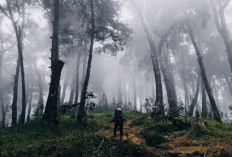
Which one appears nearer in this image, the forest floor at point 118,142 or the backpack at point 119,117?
the forest floor at point 118,142

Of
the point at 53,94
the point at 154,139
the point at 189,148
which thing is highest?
the point at 53,94

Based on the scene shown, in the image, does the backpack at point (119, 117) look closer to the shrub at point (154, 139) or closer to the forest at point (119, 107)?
the forest at point (119, 107)

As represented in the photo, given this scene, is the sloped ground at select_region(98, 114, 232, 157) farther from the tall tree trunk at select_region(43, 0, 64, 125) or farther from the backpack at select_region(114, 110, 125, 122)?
the tall tree trunk at select_region(43, 0, 64, 125)

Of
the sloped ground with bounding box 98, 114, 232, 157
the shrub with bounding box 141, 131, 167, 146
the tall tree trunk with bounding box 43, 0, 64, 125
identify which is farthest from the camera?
the tall tree trunk with bounding box 43, 0, 64, 125

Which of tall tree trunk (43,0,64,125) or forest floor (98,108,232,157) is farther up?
tall tree trunk (43,0,64,125)

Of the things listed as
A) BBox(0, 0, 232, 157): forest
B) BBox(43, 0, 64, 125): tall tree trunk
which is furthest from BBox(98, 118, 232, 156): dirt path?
BBox(43, 0, 64, 125): tall tree trunk

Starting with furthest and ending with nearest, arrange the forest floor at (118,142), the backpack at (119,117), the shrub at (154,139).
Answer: the backpack at (119,117)
the shrub at (154,139)
the forest floor at (118,142)

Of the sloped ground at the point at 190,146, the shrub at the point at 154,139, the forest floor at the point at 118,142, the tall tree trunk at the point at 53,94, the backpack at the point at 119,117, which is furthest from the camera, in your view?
the tall tree trunk at the point at 53,94

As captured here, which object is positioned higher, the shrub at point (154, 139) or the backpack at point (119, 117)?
the backpack at point (119, 117)

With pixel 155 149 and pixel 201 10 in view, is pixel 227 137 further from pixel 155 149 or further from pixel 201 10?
pixel 201 10

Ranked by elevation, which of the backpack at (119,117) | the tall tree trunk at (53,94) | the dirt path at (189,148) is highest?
the tall tree trunk at (53,94)

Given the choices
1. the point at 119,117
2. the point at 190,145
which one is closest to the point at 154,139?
the point at 190,145

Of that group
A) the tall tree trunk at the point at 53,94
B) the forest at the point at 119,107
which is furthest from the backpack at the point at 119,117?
the tall tree trunk at the point at 53,94

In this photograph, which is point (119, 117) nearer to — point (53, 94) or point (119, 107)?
point (119, 107)
